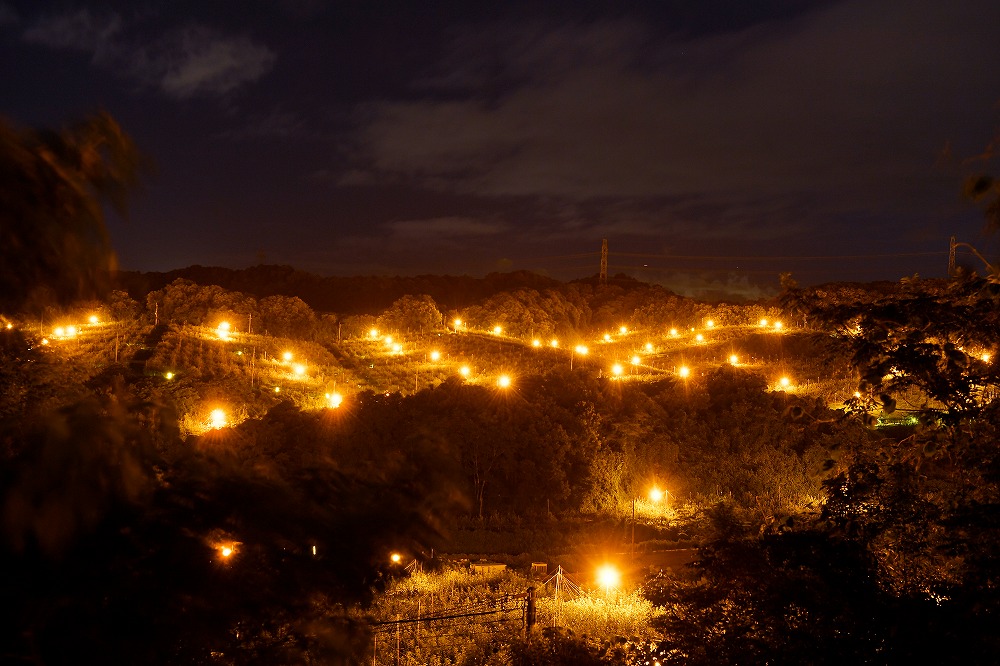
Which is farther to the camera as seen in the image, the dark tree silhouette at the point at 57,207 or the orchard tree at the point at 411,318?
the orchard tree at the point at 411,318

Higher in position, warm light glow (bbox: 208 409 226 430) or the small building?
warm light glow (bbox: 208 409 226 430)

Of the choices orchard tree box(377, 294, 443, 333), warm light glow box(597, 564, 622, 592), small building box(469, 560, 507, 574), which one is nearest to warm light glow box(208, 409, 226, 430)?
small building box(469, 560, 507, 574)

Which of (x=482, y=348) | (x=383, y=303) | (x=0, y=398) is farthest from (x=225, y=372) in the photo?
(x=383, y=303)

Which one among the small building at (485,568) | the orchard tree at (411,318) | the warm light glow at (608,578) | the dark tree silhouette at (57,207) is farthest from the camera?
the orchard tree at (411,318)

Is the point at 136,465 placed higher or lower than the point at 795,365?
lower

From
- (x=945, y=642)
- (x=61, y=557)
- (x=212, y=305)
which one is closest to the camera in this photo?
(x=61, y=557)

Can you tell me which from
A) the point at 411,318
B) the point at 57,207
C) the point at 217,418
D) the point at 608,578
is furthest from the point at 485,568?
the point at 411,318

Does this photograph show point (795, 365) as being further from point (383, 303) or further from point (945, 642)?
point (383, 303)

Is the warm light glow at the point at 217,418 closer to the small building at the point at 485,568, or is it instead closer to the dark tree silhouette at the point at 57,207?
Result: the small building at the point at 485,568

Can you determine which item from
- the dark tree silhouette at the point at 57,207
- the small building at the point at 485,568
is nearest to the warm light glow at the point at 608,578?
the small building at the point at 485,568

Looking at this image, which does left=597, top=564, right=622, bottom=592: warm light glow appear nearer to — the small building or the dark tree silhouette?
the small building

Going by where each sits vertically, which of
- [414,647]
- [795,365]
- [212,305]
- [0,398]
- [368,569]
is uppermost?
[212,305]
